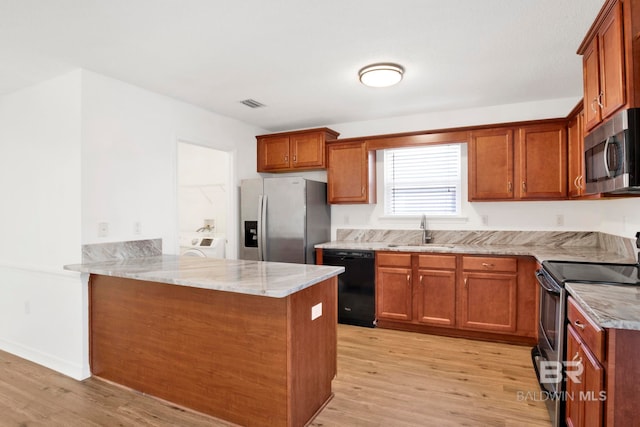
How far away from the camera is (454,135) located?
391 cm

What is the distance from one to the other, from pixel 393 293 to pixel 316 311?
72.3 inches

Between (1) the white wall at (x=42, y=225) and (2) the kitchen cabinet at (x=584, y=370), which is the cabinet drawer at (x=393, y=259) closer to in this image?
(2) the kitchen cabinet at (x=584, y=370)

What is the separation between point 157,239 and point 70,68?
1586 millimetres

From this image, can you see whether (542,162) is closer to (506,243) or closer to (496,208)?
(496,208)

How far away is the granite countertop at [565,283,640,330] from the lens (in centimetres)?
131

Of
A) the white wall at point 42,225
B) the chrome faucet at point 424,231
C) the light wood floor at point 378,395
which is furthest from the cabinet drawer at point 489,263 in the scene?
the white wall at point 42,225

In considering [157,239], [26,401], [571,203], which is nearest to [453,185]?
[571,203]

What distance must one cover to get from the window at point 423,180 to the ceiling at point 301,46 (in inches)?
32.5

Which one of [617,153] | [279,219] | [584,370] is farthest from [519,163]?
[279,219]

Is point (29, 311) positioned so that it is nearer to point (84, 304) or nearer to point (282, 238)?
point (84, 304)

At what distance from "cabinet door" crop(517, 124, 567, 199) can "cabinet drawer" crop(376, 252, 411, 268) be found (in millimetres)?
1351

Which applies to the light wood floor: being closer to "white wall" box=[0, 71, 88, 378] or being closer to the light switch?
"white wall" box=[0, 71, 88, 378]

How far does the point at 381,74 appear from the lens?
9.32 ft

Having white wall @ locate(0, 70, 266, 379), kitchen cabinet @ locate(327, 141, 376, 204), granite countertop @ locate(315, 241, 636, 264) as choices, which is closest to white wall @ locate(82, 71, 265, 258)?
white wall @ locate(0, 70, 266, 379)
